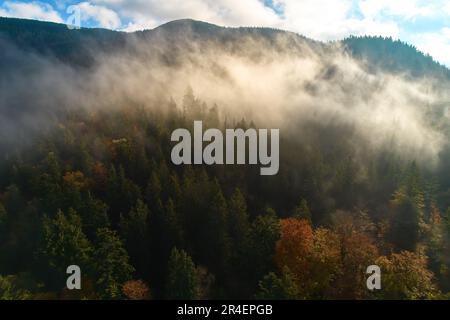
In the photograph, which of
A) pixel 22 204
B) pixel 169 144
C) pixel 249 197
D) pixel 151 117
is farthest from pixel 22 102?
pixel 249 197

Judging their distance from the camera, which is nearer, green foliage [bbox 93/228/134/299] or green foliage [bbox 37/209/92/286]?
green foliage [bbox 93/228/134/299]

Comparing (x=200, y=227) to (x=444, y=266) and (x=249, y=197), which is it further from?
(x=444, y=266)

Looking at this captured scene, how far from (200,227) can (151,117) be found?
66.8m

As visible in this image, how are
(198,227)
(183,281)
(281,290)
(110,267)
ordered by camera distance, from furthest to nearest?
(198,227) < (110,267) < (183,281) < (281,290)

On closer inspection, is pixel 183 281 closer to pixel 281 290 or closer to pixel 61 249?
pixel 281 290

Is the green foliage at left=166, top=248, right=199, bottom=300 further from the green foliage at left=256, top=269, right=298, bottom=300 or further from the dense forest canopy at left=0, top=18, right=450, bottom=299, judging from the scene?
the green foliage at left=256, top=269, right=298, bottom=300

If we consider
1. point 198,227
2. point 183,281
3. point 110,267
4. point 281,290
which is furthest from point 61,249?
point 281,290

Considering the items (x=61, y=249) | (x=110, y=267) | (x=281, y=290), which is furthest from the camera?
(x=61, y=249)

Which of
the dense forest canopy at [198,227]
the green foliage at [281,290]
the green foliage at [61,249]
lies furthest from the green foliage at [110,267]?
the green foliage at [281,290]

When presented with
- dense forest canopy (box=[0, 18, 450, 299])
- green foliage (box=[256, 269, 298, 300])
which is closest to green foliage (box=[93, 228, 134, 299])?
dense forest canopy (box=[0, 18, 450, 299])

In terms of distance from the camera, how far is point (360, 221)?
266 ft

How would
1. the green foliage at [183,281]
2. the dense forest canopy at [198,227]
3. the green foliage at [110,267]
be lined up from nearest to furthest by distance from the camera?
the green foliage at [183,281] < the dense forest canopy at [198,227] < the green foliage at [110,267]

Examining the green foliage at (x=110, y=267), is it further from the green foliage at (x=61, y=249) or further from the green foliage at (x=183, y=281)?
the green foliage at (x=183, y=281)
